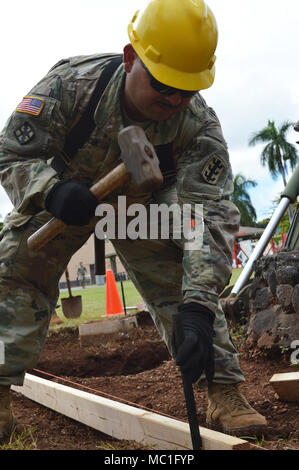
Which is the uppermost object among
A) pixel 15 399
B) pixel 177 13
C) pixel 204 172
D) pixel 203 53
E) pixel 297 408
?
pixel 177 13

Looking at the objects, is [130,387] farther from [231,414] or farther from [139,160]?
[139,160]

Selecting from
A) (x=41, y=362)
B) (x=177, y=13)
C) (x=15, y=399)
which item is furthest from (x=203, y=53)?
(x=41, y=362)

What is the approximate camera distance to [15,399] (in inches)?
159

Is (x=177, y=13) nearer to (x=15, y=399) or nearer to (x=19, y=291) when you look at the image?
(x=19, y=291)

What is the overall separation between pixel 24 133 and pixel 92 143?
0.40m

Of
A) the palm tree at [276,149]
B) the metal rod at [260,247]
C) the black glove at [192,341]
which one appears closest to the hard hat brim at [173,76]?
the black glove at [192,341]

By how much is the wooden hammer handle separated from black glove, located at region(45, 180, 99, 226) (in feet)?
0.15

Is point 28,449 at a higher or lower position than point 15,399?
higher

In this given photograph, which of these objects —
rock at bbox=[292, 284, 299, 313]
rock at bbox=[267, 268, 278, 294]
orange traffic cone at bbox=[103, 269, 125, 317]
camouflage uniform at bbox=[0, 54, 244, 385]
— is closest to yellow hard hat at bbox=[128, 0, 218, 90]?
camouflage uniform at bbox=[0, 54, 244, 385]

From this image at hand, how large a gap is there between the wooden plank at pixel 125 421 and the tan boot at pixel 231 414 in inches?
15.4

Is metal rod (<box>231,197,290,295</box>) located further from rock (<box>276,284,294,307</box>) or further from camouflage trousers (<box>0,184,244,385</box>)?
camouflage trousers (<box>0,184,244,385</box>)

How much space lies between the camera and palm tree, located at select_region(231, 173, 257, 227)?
54.6 m

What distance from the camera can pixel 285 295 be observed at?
13.3 feet
